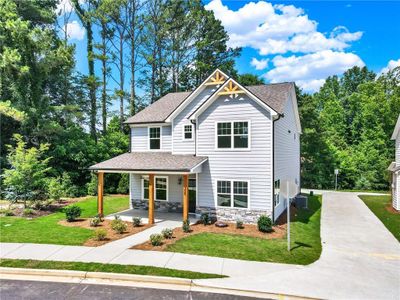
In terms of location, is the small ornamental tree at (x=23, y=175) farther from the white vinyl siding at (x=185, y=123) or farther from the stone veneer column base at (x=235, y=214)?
the stone veneer column base at (x=235, y=214)

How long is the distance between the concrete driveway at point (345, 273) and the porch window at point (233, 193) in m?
4.27

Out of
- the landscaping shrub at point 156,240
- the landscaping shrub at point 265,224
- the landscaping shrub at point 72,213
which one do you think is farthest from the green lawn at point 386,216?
the landscaping shrub at point 72,213

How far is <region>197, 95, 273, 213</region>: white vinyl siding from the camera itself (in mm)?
14414

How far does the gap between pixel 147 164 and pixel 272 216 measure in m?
7.52

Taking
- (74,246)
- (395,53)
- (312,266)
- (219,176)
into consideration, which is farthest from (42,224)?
(395,53)

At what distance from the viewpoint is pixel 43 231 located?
42.2 feet

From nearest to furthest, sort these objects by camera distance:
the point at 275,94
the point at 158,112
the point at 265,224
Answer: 1. the point at 265,224
2. the point at 275,94
3. the point at 158,112

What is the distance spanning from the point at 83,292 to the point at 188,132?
11181mm

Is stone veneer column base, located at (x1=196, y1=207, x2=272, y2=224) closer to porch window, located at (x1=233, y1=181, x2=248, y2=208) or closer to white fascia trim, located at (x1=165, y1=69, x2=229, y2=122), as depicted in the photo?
porch window, located at (x1=233, y1=181, x2=248, y2=208)

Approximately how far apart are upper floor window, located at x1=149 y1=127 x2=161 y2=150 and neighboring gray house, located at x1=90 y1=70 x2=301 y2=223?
0.88 ft

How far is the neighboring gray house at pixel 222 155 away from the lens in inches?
570

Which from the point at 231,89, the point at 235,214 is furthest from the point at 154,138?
the point at 235,214

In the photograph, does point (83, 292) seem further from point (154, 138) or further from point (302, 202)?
point (302, 202)

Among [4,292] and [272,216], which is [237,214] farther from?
[4,292]
